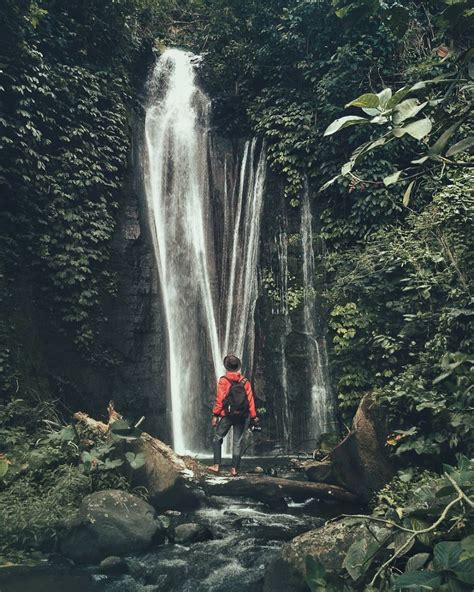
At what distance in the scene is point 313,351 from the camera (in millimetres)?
11047

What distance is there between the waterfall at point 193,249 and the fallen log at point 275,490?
371 centimetres

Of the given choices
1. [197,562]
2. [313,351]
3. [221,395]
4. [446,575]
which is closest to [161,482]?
[197,562]

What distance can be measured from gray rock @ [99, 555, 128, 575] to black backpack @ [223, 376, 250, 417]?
10.6ft

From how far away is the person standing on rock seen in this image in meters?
7.72

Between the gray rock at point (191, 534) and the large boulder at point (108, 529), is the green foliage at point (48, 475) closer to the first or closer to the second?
the large boulder at point (108, 529)

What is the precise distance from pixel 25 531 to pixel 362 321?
5573 millimetres

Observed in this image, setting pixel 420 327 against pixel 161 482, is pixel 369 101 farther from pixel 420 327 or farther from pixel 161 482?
pixel 420 327

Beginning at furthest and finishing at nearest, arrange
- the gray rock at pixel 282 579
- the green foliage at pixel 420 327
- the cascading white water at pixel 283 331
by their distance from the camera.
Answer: the cascading white water at pixel 283 331
the green foliage at pixel 420 327
the gray rock at pixel 282 579

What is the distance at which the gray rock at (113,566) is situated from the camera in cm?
467

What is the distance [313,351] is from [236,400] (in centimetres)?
378

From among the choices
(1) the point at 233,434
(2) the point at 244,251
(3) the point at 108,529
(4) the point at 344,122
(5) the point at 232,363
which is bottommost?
(3) the point at 108,529

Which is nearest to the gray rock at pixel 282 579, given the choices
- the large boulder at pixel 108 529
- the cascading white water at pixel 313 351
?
the large boulder at pixel 108 529

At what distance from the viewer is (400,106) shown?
2014 millimetres

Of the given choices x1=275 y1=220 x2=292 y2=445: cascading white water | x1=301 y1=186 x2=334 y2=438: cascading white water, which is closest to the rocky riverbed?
x1=301 y1=186 x2=334 y2=438: cascading white water
